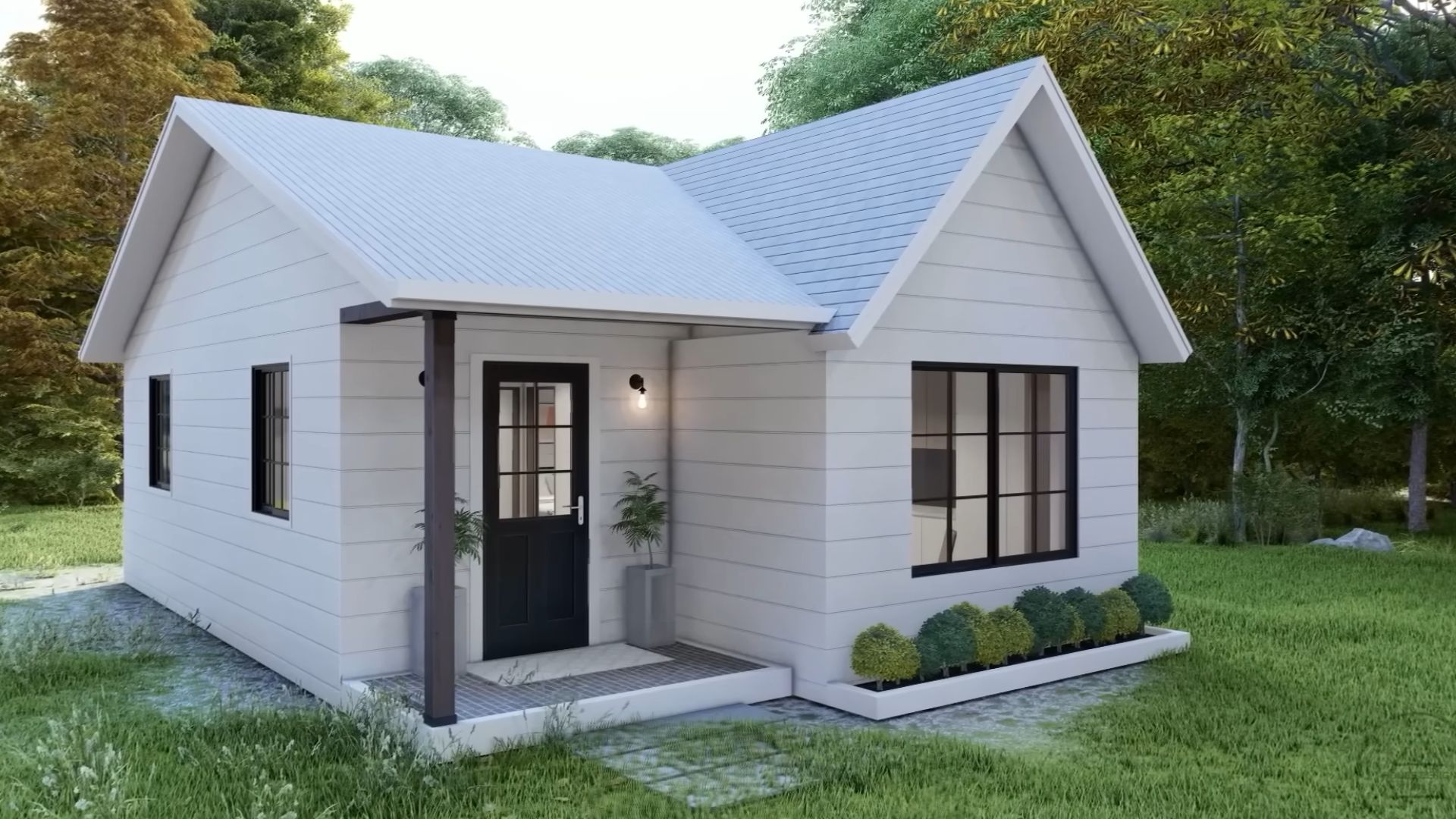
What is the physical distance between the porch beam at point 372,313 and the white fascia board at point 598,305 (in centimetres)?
21

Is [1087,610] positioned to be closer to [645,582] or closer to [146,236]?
[645,582]

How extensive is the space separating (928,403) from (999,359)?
0.58 m

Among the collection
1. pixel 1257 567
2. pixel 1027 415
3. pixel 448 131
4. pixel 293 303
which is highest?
pixel 448 131

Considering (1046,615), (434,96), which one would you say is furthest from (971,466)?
(434,96)

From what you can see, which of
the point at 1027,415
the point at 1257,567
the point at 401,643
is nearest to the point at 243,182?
the point at 401,643

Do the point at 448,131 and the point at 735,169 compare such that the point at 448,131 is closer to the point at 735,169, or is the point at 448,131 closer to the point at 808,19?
the point at 808,19

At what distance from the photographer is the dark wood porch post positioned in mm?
5945

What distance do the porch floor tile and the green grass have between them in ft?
27.0

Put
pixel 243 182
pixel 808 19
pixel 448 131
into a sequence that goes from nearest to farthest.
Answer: pixel 243 182 → pixel 808 19 → pixel 448 131

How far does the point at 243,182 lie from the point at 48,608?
452 cm

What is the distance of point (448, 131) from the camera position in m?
34.2

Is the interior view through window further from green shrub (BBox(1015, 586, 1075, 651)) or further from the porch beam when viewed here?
green shrub (BBox(1015, 586, 1075, 651))

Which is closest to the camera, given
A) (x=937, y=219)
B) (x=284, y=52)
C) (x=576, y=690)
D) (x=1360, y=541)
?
(x=576, y=690)

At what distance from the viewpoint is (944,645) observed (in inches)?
290
